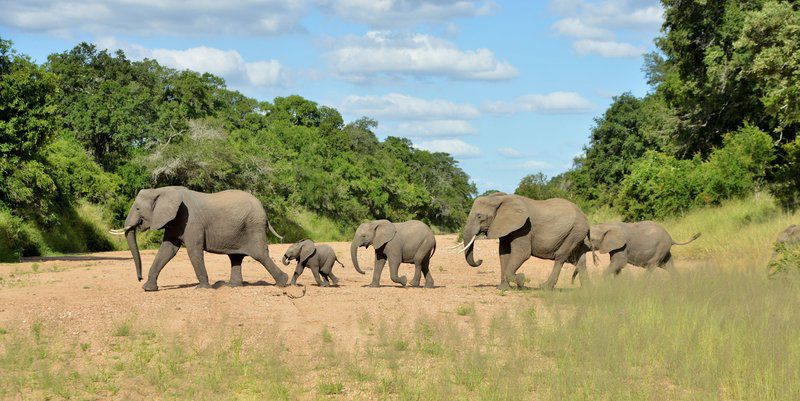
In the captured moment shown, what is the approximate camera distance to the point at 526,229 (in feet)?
52.4

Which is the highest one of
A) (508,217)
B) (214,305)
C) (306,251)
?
(508,217)

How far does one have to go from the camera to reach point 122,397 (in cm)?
920

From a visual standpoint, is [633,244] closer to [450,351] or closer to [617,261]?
[617,261]

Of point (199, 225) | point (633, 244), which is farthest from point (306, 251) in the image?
point (633, 244)

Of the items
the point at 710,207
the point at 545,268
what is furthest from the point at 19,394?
the point at 710,207

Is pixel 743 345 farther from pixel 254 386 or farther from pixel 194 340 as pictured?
pixel 194 340

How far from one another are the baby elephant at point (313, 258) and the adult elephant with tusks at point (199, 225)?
145 cm

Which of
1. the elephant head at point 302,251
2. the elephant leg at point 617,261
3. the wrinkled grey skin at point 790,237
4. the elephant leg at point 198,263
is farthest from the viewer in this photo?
the elephant leg at point 617,261

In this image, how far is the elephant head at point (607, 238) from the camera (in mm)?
18797

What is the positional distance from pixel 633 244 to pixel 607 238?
798 millimetres

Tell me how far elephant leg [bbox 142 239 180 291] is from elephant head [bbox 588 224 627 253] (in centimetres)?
798

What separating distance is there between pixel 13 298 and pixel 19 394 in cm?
520

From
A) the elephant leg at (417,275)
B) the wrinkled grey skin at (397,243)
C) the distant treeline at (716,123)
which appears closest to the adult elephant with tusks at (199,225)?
the wrinkled grey skin at (397,243)

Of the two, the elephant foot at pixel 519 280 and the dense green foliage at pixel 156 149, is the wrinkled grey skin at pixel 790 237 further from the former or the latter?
the dense green foliage at pixel 156 149
